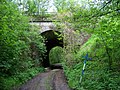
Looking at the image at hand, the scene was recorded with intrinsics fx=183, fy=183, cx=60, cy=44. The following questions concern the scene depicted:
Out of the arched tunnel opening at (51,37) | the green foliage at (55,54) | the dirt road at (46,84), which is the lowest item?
the green foliage at (55,54)

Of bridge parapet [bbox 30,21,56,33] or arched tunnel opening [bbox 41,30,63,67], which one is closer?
bridge parapet [bbox 30,21,56,33]

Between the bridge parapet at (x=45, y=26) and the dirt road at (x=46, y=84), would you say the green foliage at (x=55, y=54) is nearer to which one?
the bridge parapet at (x=45, y=26)

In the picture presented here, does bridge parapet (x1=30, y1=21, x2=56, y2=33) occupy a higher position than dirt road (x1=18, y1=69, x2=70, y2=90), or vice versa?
bridge parapet (x1=30, y1=21, x2=56, y2=33)

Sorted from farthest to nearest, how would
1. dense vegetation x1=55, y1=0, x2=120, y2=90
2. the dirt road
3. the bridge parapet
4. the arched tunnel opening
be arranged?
the arched tunnel opening → the bridge parapet → the dirt road → dense vegetation x1=55, y1=0, x2=120, y2=90

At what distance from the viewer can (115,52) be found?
9336mm

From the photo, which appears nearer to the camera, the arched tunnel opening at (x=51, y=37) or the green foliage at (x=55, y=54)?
the arched tunnel opening at (x=51, y=37)

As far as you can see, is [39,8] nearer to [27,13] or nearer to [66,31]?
[27,13]

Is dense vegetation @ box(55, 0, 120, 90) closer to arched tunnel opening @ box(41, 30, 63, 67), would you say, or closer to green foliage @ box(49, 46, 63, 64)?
arched tunnel opening @ box(41, 30, 63, 67)

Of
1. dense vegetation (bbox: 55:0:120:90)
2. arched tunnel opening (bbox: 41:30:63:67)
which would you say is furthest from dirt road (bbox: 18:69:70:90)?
arched tunnel opening (bbox: 41:30:63:67)

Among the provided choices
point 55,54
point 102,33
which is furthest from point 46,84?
point 55,54

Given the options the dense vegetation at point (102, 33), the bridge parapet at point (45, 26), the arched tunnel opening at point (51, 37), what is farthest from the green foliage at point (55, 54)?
the dense vegetation at point (102, 33)

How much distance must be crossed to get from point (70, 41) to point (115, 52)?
22.8 feet

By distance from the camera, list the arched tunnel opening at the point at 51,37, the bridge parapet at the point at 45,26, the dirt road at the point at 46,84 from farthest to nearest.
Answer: the arched tunnel opening at the point at 51,37
the bridge parapet at the point at 45,26
the dirt road at the point at 46,84

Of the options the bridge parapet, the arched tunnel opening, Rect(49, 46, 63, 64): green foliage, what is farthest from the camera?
Rect(49, 46, 63, 64): green foliage
